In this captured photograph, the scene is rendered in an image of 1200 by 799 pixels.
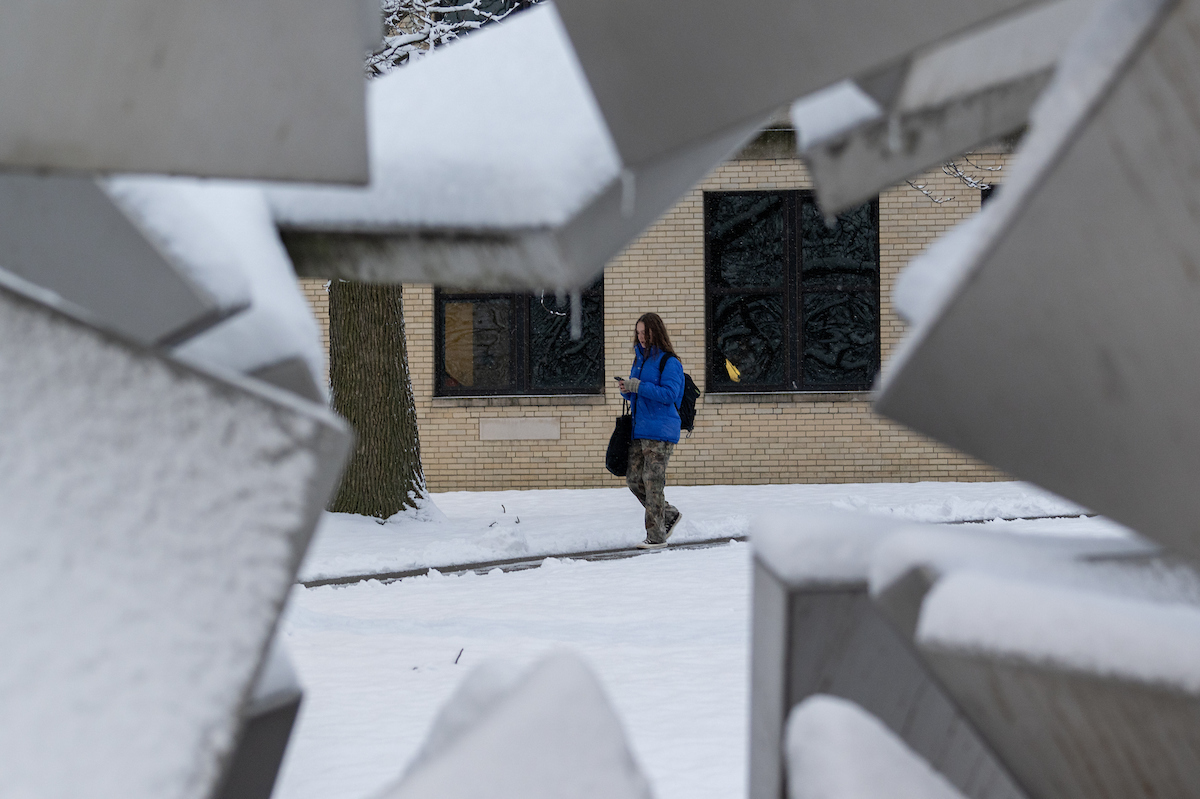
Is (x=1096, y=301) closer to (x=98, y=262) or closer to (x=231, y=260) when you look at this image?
(x=231, y=260)

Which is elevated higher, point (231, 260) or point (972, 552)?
point (231, 260)

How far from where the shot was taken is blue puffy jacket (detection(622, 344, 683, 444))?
27.6ft

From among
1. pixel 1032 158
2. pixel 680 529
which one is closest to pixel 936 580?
pixel 1032 158

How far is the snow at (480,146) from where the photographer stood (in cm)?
112

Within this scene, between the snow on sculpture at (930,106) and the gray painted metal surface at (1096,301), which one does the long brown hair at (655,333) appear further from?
the gray painted metal surface at (1096,301)

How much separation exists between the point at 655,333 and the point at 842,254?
17.0 feet

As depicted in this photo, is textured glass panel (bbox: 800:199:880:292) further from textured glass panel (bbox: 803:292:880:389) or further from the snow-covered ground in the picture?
the snow-covered ground

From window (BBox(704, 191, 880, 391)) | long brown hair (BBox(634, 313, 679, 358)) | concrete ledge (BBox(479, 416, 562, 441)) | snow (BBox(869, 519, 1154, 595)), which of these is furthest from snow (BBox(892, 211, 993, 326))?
window (BBox(704, 191, 880, 391))

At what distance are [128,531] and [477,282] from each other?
0.42 meters

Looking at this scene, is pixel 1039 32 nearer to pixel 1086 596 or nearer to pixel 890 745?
pixel 1086 596

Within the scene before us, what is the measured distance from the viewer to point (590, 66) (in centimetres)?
106

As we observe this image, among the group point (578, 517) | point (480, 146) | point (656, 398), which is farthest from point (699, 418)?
point (480, 146)

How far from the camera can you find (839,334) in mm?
12930

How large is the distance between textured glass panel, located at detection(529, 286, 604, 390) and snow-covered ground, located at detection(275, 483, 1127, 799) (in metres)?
2.47
